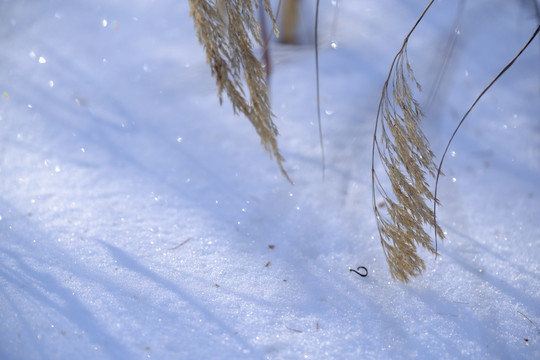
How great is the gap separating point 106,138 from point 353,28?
2.62 ft

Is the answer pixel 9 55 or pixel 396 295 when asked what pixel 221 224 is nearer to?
pixel 396 295

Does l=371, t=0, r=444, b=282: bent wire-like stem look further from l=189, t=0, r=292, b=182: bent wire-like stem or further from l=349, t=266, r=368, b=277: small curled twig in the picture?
l=189, t=0, r=292, b=182: bent wire-like stem

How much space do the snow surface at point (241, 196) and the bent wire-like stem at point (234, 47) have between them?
0.27 m

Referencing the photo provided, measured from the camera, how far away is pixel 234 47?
0.81 metres

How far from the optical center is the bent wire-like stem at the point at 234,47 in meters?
0.77

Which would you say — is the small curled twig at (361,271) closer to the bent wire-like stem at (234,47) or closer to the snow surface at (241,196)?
the snow surface at (241,196)

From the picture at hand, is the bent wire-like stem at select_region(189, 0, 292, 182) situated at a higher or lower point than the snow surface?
higher

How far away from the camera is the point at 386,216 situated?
3.38ft

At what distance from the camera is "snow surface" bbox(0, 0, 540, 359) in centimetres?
82

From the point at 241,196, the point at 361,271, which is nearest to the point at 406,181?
the point at 361,271

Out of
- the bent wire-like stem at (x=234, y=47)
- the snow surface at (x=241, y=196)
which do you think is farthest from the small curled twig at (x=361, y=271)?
the bent wire-like stem at (x=234, y=47)

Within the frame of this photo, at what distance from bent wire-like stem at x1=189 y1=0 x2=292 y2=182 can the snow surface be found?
27 cm

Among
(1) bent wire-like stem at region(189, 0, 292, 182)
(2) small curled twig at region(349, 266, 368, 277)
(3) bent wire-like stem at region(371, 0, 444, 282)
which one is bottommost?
(2) small curled twig at region(349, 266, 368, 277)

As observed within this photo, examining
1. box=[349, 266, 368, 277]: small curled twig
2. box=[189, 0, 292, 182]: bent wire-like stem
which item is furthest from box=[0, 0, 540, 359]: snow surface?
box=[189, 0, 292, 182]: bent wire-like stem
